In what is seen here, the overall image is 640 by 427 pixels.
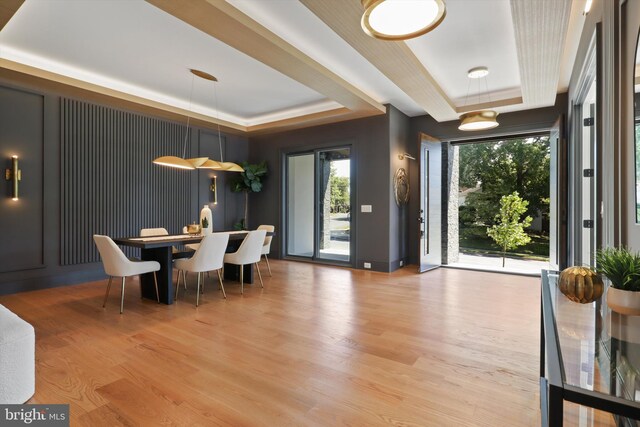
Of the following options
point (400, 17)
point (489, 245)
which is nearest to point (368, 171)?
point (489, 245)

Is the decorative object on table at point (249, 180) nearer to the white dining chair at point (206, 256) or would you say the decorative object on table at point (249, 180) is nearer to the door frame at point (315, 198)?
the door frame at point (315, 198)

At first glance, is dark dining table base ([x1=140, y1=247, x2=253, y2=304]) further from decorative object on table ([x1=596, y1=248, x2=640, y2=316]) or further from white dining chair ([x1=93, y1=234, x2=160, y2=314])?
decorative object on table ([x1=596, y1=248, x2=640, y2=316])

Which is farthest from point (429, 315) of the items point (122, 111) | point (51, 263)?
point (122, 111)

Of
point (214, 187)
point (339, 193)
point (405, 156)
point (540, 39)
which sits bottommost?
point (339, 193)

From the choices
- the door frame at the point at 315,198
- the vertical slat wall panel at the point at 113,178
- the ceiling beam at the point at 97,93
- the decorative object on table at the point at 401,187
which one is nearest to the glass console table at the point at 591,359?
the decorative object on table at the point at 401,187

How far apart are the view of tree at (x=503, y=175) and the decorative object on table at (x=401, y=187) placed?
2.14 meters

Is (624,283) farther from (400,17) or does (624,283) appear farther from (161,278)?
(161,278)

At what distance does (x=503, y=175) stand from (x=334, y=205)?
13.1 ft

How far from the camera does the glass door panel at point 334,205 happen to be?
6566 millimetres

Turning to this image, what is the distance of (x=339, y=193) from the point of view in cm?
666

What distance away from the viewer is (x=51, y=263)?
4680mm

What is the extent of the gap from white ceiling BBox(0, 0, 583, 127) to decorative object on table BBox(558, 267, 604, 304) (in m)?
2.36

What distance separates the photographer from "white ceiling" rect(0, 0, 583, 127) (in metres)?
3.09

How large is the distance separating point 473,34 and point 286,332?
3698 mm
